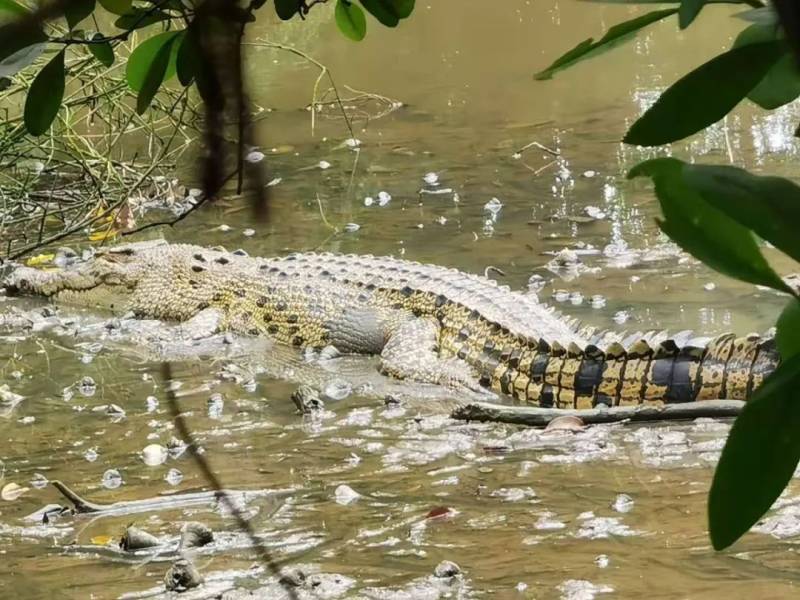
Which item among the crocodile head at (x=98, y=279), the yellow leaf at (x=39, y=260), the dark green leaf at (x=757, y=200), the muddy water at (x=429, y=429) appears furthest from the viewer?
the yellow leaf at (x=39, y=260)

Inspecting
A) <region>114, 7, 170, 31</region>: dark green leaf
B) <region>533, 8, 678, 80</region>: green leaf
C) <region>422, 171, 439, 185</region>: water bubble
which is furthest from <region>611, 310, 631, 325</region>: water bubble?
<region>533, 8, 678, 80</region>: green leaf

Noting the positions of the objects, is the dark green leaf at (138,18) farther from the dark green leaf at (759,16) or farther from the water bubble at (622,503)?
the water bubble at (622,503)

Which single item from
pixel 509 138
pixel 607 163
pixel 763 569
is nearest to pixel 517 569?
pixel 763 569

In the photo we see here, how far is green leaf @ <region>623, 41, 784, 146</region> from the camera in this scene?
0.68m

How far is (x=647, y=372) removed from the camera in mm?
4371

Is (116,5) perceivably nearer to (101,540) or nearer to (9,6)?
(9,6)

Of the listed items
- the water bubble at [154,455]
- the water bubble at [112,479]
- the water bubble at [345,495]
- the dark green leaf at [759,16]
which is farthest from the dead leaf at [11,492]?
the dark green leaf at [759,16]

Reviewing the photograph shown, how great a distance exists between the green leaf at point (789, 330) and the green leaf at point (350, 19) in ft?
2.24

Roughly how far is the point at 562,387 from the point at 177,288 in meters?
2.90

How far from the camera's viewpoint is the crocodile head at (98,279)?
702 cm

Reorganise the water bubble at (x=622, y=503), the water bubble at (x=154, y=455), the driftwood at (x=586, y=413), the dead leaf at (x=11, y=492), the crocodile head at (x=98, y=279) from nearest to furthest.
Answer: the driftwood at (x=586, y=413) < the water bubble at (x=622, y=503) < the dead leaf at (x=11, y=492) < the water bubble at (x=154, y=455) < the crocodile head at (x=98, y=279)

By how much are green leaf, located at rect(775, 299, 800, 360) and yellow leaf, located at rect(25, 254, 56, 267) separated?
7351 millimetres

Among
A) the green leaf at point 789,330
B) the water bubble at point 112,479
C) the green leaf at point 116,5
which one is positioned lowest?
the water bubble at point 112,479

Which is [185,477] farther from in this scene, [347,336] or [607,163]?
[607,163]
